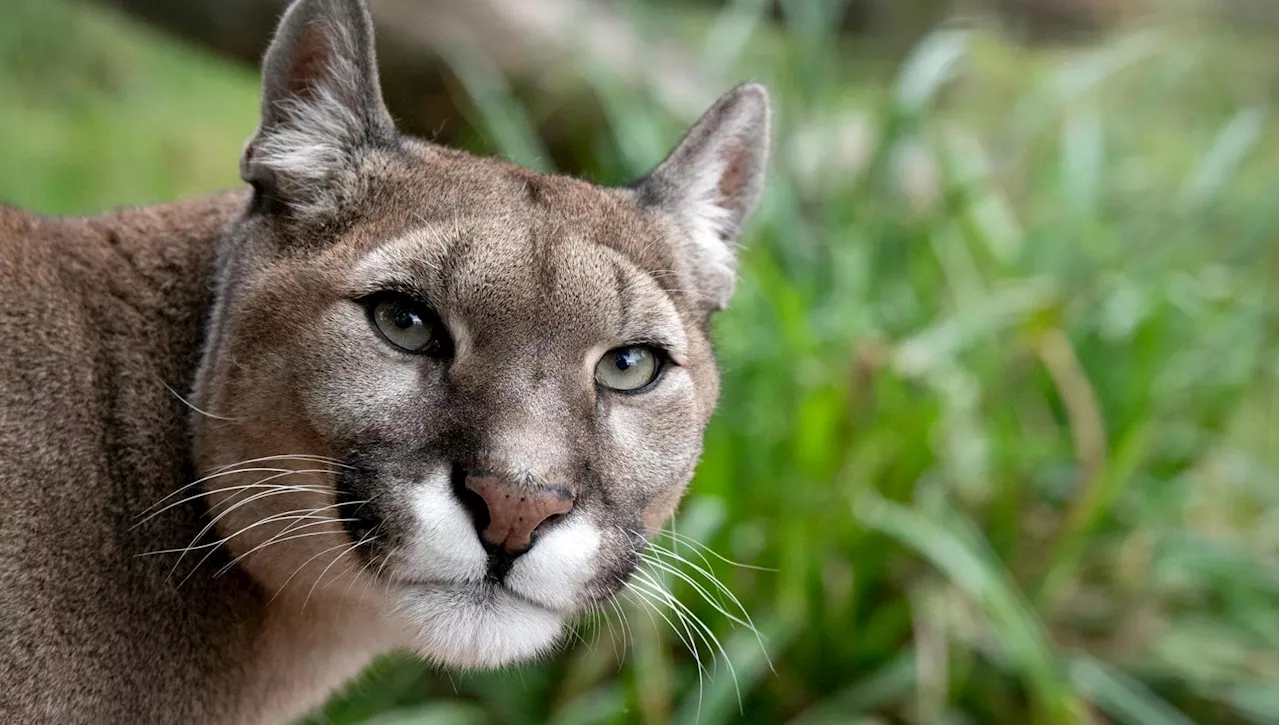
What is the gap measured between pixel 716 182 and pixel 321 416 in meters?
1.20

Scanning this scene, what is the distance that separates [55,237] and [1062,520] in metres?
3.61

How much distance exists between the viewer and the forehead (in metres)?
2.18

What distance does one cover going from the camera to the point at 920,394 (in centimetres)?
470

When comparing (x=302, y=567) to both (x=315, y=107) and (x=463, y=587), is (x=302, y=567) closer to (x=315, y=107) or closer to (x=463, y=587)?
(x=463, y=587)

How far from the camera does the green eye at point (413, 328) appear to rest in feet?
7.23

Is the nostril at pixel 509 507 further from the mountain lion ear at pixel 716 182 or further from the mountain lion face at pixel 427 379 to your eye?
the mountain lion ear at pixel 716 182

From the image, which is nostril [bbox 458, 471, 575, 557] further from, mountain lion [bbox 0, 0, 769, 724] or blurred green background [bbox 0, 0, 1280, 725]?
blurred green background [bbox 0, 0, 1280, 725]

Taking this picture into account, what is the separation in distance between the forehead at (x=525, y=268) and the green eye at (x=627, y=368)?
0.03 m

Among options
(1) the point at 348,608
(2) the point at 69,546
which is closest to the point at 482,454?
(1) the point at 348,608

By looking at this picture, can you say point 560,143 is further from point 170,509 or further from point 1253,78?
point 1253,78

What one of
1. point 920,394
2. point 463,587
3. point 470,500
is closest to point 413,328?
point 470,500

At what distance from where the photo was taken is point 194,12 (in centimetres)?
538

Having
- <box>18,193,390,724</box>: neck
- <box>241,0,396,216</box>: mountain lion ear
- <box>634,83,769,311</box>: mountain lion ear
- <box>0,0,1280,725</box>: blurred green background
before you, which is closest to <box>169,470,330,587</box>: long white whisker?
<box>18,193,390,724</box>: neck

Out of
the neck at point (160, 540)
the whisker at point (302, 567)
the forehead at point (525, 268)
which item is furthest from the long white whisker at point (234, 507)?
the forehead at point (525, 268)
